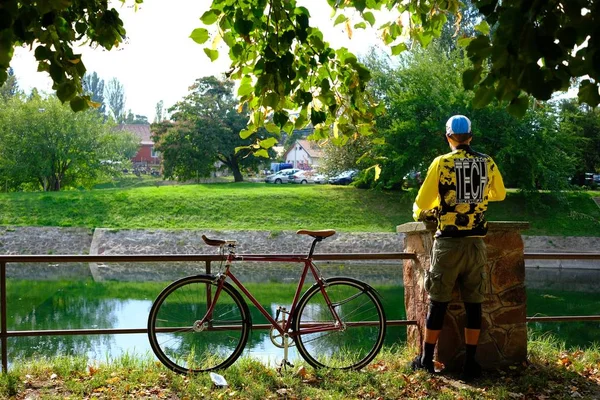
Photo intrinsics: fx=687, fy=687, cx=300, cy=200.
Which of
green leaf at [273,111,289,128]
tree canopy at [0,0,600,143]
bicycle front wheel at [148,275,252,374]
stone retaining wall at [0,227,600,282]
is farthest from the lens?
stone retaining wall at [0,227,600,282]

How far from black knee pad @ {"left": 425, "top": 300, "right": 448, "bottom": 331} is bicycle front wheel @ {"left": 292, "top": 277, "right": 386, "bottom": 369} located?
0.46 metres

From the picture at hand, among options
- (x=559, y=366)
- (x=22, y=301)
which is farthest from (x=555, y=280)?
(x=559, y=366)

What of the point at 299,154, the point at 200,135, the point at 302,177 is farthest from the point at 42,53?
the point at 299,154

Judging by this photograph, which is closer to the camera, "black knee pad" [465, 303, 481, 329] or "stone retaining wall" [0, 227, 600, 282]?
"black knee pad" [465, 303, 481, 329]

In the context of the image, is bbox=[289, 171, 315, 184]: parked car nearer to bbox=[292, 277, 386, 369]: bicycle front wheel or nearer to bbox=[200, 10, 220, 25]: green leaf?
bbox=[292, 277, 386, 369]: bicycle front wheel

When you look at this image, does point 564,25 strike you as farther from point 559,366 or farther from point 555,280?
point 555,280

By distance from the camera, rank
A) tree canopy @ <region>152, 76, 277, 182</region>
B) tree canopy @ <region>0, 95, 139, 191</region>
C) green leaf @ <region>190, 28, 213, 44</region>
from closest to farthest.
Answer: green leaf @ <region>190, 28, 213, 44</region> → tree canopy @ <region>0, 95, 139, 191</region> → tree canopy @ <region>152, 76, 277, 182</region>

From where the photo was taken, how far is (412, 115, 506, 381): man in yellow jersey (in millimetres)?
4652

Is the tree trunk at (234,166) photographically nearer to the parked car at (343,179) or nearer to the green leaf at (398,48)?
the parked car at (343,179)

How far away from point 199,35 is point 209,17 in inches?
4.9

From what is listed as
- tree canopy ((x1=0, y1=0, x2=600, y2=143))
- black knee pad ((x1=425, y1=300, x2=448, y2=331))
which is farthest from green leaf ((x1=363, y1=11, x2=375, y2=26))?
black knee pad ((x1=425, y1=300, x2=448, y2=331))

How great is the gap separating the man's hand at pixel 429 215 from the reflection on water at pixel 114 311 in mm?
3827

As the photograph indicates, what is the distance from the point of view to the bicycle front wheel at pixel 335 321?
5.13m

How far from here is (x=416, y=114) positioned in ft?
108
